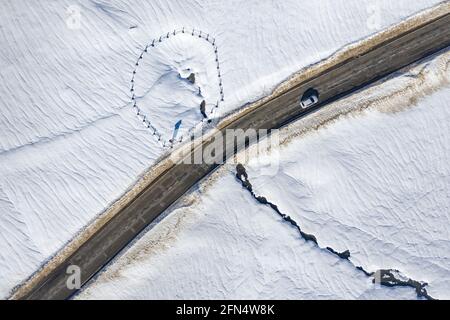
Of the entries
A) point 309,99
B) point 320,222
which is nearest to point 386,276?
point 320,222

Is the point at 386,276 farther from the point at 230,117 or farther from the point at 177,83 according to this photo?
the point at 177,83

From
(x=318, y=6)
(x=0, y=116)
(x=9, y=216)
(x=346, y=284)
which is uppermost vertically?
(x=318, y=6)

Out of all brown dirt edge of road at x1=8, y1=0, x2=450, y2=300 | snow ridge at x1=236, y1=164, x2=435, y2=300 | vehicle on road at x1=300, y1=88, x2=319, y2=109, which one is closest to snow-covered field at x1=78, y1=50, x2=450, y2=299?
snow ridge at x1=236, y1=164, x2=435, y2=300

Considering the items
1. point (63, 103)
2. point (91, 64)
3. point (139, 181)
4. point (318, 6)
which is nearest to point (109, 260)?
point (139, 181)

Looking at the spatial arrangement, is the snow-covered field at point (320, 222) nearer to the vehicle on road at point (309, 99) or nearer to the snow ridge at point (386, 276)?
the snow ridge at point (386, 276)

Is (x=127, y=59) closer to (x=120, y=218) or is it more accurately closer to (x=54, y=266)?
(x=120, y=218)

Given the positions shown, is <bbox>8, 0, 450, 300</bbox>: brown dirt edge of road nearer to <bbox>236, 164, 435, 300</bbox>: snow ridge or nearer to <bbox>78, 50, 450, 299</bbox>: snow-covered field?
<bbox>78, 50, 450, 299</bbox>: snow-covered field
